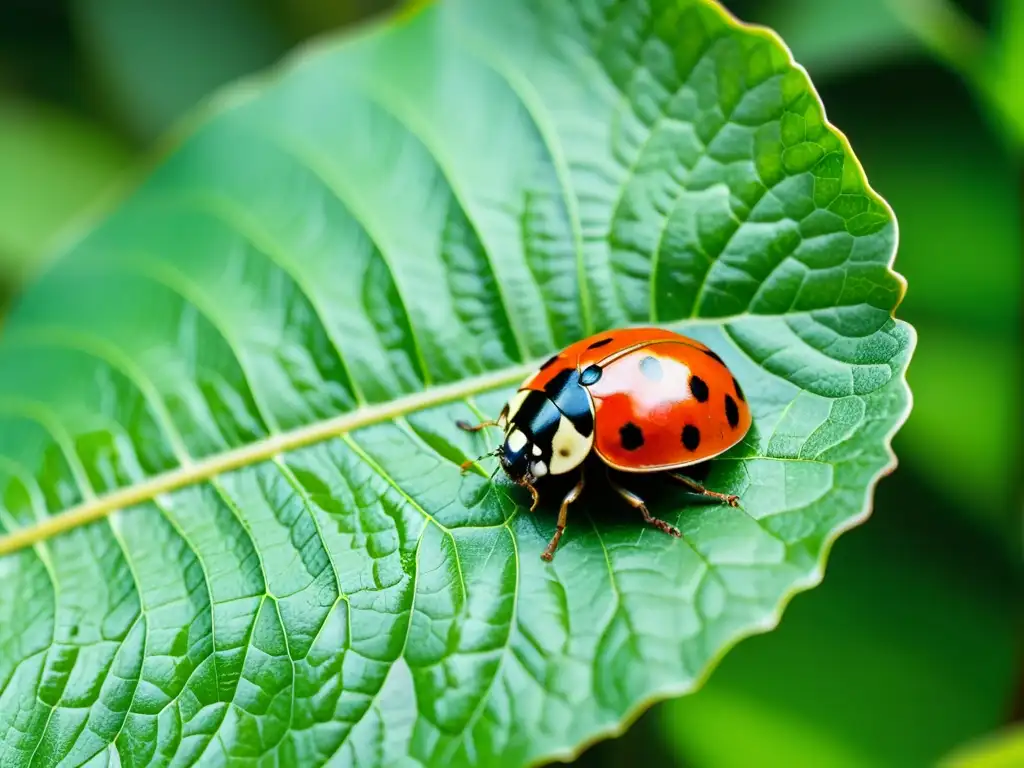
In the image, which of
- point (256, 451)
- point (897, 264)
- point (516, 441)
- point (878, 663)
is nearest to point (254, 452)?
point (256, 451)

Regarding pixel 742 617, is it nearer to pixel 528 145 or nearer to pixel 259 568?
pixel 259 568

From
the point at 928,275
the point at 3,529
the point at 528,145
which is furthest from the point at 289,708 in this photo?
the point at 928,275

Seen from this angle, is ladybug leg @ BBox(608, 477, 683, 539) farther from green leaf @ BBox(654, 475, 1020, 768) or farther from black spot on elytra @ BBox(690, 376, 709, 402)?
green leaf @ BBox(654, 475, 1020, 768)

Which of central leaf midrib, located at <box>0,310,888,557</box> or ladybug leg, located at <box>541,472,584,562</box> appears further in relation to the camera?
central leaf midrib, located at <box>0,310,888,557</box>

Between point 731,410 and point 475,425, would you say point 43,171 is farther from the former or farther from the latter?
point 731,410

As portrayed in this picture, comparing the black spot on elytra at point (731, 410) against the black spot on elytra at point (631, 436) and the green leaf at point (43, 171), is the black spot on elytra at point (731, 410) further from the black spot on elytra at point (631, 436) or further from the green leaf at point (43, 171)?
the green leaf at point (43, 171)

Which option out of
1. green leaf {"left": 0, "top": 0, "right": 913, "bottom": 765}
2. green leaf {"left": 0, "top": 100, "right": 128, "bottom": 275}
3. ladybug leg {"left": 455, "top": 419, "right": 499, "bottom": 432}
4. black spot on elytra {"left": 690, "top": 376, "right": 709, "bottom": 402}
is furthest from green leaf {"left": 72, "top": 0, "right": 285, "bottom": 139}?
black spot on elytra {"left": 690, "top": 376, "right": 709, "bottom": 402}

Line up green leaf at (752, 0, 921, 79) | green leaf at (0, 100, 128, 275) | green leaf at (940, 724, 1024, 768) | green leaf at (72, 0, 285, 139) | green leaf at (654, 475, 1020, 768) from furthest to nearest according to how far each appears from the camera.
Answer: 1. green leaf at (72, 0, 285, 139)
2. green leaf at (0, 100, 128, 275)
3. green leaf at (752, 0, 921, 79)
4. green leaf at (654, 475, 1020, 768)
5. green leaf at (940, 724, 1024, 768)
